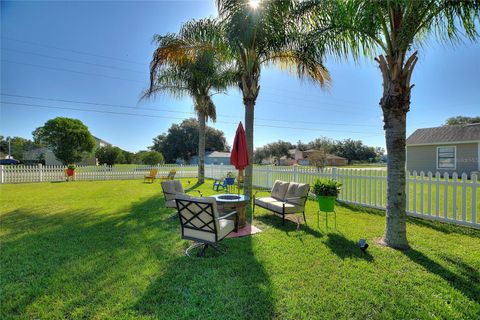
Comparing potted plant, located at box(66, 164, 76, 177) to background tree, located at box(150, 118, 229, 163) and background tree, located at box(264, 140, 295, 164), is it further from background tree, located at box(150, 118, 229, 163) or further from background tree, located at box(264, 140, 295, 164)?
background tree, located at box(264, 140, 295, 164)

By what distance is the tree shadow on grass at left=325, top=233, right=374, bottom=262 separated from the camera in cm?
367

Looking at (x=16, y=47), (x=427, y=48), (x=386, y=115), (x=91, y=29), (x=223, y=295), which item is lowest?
(x=223, y=295)

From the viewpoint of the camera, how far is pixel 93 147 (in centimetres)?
2719

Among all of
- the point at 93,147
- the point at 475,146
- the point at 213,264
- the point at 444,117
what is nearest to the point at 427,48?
the point at 213,264

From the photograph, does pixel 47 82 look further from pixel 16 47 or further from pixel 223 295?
pixel 223 295

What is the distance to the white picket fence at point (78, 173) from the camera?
45.9ft

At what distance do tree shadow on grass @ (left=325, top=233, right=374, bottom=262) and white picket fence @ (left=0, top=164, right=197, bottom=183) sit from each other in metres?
16.4

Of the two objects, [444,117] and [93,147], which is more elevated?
[444,117]

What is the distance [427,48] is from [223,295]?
595 centimetres

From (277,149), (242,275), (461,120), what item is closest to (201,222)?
(242,275)

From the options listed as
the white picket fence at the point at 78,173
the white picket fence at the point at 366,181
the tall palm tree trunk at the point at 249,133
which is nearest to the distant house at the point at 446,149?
the white picket fence at the point at 366,181

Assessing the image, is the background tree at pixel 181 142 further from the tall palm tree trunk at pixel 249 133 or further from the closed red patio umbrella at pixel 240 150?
the closed red patio umbrella at pixel 240 150

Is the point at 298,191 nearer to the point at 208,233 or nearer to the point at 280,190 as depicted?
the point at 280,190

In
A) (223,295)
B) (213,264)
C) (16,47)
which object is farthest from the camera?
(16,47)
